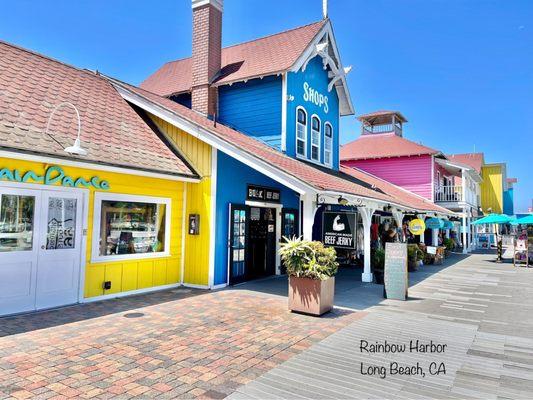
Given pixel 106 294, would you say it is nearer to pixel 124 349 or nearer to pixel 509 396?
pixel 124 349

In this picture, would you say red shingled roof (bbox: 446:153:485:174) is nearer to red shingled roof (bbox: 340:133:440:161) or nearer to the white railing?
the white railing

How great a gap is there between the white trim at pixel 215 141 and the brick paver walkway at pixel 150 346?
2.54 meters

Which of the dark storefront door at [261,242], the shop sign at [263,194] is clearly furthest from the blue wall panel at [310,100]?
the dark storefront door at [261,242]

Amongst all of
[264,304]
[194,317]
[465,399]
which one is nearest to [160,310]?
[194,317]

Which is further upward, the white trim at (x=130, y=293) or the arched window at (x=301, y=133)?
the arched window at (x=301, y=133)

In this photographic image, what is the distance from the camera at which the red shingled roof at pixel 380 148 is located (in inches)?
910

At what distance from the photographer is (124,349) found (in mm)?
4824

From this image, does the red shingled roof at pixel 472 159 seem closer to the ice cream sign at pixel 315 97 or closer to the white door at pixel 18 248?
the ice cream sign at pixel 315 97

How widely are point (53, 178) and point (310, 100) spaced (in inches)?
371

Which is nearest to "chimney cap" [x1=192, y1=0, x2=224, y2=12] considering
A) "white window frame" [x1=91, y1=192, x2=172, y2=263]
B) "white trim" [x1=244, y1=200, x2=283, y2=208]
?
"white trim" [x1=244, y1=200, x2=283, y2=208]

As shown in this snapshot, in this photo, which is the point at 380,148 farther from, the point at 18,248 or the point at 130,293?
the point at 18,248

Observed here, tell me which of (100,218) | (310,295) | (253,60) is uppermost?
(253,60)

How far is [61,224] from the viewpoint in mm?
6996

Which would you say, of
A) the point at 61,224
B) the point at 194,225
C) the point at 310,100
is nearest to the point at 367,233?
the point at 194,225
